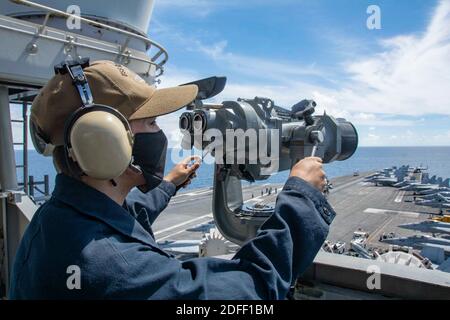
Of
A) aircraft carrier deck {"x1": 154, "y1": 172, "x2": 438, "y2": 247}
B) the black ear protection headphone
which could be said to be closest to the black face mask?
the black ear protection headphone

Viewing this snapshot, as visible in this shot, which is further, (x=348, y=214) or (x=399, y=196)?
(x=399, y=196)

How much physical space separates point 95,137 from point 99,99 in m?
0.24

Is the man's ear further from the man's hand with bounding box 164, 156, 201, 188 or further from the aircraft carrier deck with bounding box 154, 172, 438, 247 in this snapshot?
the aircraft carrier deck with bounding box 154, 172, 438, 247

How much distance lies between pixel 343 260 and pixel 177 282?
6.37 feet

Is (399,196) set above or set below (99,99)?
below

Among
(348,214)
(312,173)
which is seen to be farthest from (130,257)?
(348,214)

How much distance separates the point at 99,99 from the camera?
1.37 metres

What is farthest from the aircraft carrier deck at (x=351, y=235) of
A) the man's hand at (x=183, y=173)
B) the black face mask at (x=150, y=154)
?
the black face mask at (x=150, y=154)

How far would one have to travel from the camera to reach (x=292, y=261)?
53.7 inches

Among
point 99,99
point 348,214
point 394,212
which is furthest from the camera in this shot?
point 394,212

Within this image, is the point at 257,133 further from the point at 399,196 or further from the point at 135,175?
the point at 399,196

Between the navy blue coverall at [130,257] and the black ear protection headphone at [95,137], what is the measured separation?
0.16 metres
